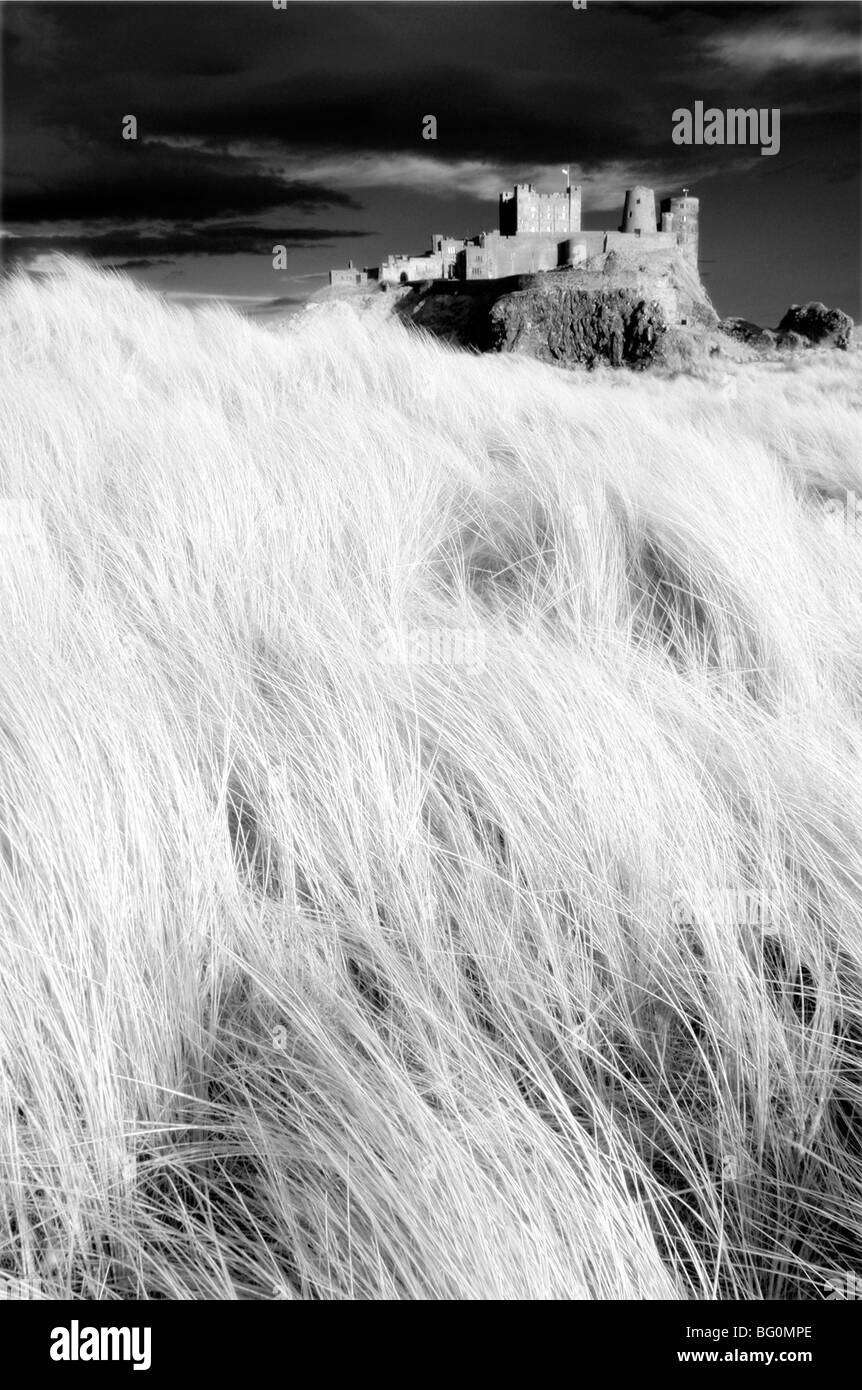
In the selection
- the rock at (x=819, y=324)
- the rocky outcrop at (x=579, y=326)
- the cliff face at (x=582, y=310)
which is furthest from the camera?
the rock at (x=819, y=324)

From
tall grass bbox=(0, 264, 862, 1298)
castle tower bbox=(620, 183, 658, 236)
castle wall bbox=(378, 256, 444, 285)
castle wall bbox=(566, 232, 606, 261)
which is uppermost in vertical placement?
castle wall bbox=(378, 256, 444, 285)

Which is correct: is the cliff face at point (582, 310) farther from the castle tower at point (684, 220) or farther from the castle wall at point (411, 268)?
the castle wall at point (411, 268)

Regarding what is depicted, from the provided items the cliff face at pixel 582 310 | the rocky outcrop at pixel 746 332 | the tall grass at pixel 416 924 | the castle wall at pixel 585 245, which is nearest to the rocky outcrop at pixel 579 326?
the cliff face at pixel 582 310

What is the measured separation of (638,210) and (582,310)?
70.9 feet

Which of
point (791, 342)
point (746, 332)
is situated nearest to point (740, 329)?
point (746, 332)

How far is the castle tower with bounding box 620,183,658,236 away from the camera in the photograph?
42125 millimetres

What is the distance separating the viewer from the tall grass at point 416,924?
3.16ft

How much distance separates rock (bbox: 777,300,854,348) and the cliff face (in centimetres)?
305

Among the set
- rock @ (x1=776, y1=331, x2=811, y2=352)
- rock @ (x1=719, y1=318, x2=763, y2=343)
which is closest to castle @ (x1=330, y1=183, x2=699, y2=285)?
rock @ (x1=719, y1=318, x2=763, y2=343)

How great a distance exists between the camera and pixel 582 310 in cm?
2470

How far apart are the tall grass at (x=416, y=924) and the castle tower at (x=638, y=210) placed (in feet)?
148

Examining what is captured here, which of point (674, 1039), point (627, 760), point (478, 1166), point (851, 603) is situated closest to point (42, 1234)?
point (478, 1166)

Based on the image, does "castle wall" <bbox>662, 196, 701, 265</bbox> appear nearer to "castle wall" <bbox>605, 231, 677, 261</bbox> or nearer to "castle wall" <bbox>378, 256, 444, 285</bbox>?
"castle wall" <bbox>605, 231, 677, 261</bbox>

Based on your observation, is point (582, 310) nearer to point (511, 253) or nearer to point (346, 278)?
point (511, 253)
